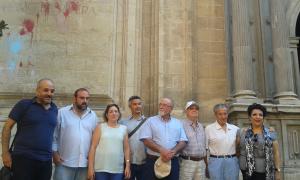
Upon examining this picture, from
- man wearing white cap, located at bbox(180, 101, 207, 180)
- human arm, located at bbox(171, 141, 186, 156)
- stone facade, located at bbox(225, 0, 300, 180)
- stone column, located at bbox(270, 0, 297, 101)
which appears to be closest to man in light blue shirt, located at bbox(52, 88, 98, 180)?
human arm, located at bbox(171, 141, 186, 156)

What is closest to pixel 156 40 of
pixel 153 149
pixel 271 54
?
pixel 271 54

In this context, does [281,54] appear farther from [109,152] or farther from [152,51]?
[109,152]

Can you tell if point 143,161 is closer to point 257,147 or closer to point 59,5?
point 257,147

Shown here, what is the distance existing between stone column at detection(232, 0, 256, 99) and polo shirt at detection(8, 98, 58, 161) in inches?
216

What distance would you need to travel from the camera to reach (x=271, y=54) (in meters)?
9.78

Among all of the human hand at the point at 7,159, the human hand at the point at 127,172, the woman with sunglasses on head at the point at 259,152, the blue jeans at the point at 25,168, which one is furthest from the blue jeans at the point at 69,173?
the woman with sunglasses on head at the point at 259,152

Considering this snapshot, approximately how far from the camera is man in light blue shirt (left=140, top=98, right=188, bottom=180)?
5238mm

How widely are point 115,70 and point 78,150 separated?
4723 millimetres

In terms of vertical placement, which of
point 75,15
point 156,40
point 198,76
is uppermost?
point 75,15

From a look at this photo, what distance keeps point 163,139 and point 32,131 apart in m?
1.76

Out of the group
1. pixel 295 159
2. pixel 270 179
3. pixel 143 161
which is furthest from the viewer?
pixel 295 159

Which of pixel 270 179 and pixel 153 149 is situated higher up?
pixel 153 149

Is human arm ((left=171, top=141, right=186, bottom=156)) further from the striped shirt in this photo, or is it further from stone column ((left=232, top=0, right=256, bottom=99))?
stone column ((left=232, top=0, right=256, bottom=99))

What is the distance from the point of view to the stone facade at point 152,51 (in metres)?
9.35
